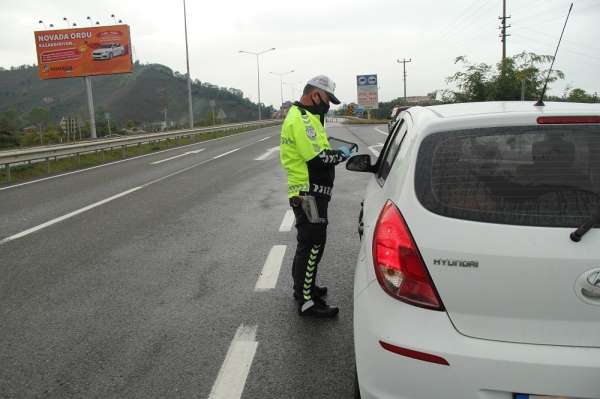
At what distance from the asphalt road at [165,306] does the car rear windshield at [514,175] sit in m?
1.33

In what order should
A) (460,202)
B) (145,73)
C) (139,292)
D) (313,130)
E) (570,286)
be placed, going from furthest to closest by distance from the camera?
(145,73) → (139,292) → (313,130) → (460,202) → (570,286)

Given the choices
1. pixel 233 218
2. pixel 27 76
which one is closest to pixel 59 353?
pixel 233 218

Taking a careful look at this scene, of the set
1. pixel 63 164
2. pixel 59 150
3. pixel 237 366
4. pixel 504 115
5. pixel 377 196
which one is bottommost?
pixel 237 366

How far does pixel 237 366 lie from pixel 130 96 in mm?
172832

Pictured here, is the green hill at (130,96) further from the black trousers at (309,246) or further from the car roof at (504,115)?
the car roof at (504,115)

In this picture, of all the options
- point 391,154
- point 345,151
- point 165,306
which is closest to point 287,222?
point 165,306

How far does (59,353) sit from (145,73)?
192337 millimetres

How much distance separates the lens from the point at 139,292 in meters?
4.64

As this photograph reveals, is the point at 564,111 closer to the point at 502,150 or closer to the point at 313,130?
the point at 502,150

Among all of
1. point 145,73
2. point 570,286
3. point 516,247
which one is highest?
point 145,73

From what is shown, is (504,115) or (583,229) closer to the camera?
(583,229)

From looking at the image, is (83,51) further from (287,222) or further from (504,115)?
(504,115)

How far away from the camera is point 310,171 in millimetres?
3900

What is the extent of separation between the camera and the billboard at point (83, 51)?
4178 cm
